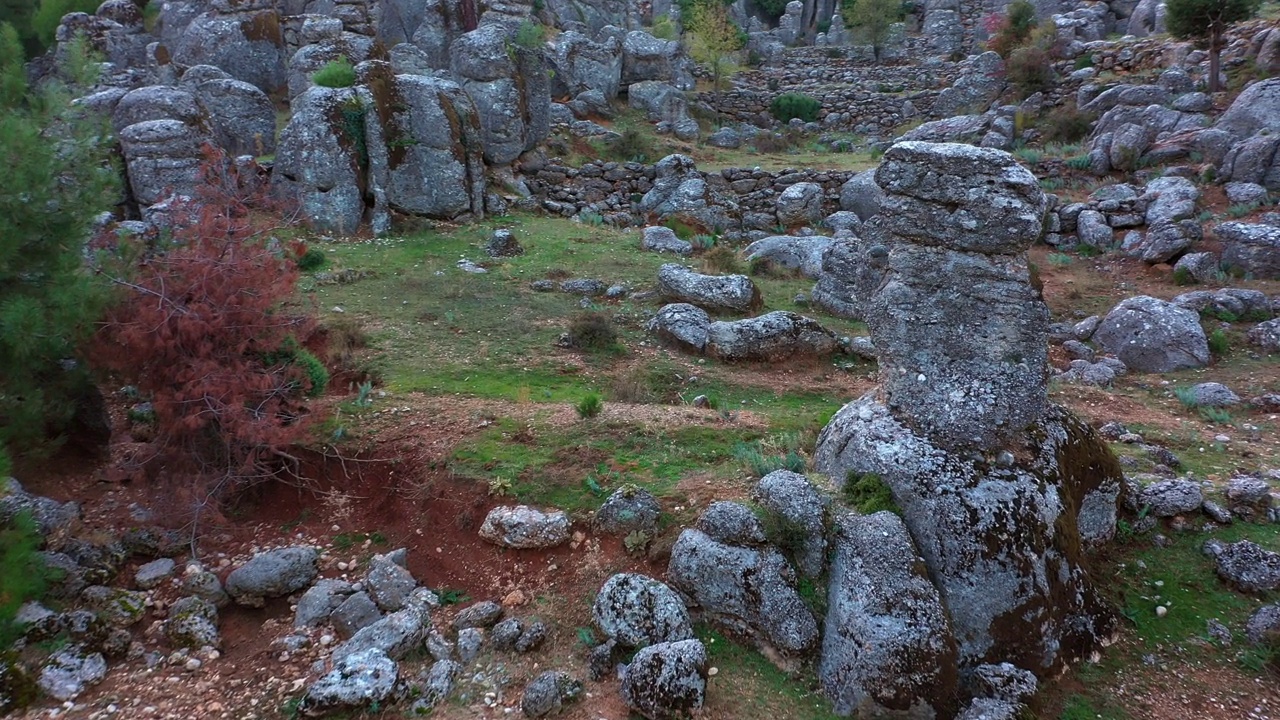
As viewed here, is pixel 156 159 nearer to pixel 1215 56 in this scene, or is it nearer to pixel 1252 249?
pixel 1252 249

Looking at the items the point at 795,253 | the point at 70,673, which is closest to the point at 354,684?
the point at 70,673

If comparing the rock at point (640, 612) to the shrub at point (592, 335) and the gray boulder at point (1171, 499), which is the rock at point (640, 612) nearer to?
the gray boulder at point (1171, 499)

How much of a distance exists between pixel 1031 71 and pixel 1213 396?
2008cm

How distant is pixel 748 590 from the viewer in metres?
5.38

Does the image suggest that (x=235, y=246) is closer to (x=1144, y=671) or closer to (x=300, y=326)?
(x=300, y=326)

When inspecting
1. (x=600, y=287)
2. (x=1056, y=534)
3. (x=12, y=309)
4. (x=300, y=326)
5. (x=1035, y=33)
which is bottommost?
(x=600, y=287)

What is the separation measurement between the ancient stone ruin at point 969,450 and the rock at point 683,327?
15.5 feet

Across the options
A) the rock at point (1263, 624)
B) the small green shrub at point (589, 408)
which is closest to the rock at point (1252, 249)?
the rock at point (1263, 624)

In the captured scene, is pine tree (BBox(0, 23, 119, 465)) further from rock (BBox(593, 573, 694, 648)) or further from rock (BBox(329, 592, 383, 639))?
rock (BBox(593, 573, 694, 648))

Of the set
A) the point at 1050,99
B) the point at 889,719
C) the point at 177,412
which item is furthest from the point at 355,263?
the point at 1050,99

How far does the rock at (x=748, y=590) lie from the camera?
17.2 ft

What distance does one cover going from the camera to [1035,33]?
2805 cm

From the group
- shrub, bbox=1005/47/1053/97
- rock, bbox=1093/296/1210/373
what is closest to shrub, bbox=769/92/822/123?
shrub, bbox=1005/47/1053/97

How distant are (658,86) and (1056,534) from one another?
25760 mm
